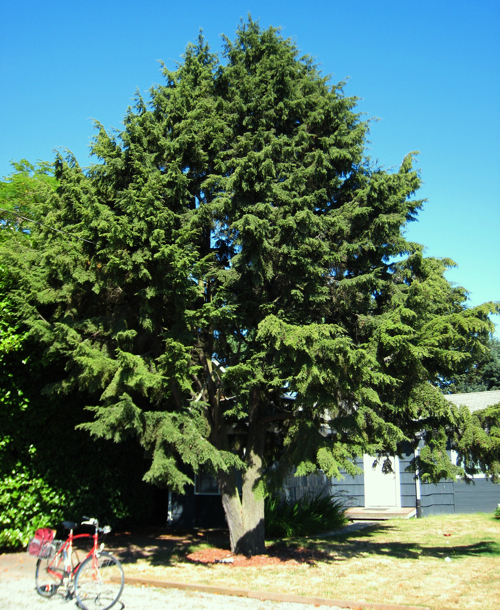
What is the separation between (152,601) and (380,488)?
45.4ft

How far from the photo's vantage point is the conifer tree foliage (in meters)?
8.38

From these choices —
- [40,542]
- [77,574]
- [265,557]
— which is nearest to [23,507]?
[40,542]

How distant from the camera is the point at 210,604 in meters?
6.97

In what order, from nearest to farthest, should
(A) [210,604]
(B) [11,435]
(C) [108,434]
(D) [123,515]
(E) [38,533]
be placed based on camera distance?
(A) [210,604]
(E) [38,533]
(C) [108,434]
(B) [11,435]
(D) [123,515]

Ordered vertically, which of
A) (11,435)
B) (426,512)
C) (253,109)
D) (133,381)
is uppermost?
(253,109)

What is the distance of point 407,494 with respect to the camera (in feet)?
59.2

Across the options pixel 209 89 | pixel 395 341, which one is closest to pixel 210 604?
pixel 395 341

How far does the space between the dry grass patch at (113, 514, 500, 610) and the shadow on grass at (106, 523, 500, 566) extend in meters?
0.02

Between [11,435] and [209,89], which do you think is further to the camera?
[209,89]

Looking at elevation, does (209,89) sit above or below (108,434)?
above

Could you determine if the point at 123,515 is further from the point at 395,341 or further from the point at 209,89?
the point at 209,89

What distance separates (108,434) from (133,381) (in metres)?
1.02

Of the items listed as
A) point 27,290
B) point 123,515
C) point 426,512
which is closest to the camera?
point 27,290

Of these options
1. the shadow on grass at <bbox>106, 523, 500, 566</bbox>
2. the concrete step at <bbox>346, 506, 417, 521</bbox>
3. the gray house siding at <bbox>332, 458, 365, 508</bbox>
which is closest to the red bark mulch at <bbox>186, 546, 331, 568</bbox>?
the shadow on grass at <bbox>106, 523, 500, 566</bbox>
